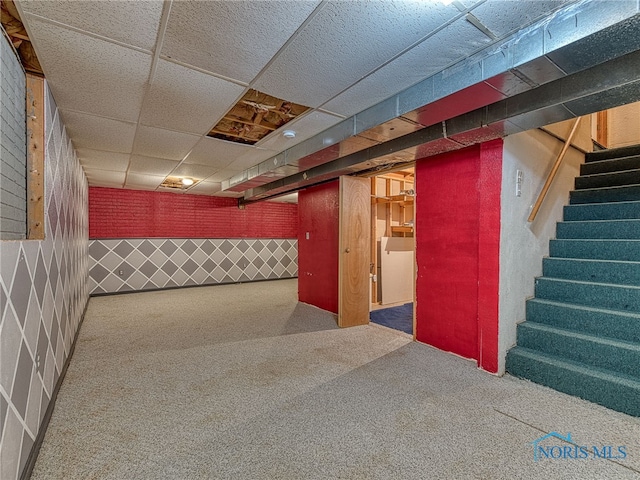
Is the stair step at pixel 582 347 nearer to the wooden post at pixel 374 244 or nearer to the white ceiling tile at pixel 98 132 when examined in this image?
the wooden post at pixel 374 244

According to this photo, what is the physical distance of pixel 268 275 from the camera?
7773 mm

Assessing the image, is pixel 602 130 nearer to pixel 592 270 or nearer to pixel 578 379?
pixel 592 270

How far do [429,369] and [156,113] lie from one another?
123 inches

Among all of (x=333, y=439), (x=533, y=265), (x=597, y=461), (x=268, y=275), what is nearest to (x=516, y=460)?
(x=597, y=461)

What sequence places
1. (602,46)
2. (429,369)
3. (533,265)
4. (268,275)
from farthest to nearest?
(268,275) < (533,265) < (429,369) < (602,46)

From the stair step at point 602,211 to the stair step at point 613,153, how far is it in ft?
3.22

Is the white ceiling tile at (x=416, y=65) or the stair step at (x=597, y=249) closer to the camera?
the white ceiling tile at (x=416, y=65)

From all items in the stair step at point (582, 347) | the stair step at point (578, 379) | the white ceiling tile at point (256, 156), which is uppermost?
the white ceiling tile at point (256, 156)

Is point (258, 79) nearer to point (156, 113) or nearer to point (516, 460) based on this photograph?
point (156, 113)

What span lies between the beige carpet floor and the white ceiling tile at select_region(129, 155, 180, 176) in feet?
7.28

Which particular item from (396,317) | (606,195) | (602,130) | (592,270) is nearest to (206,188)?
(396,317)

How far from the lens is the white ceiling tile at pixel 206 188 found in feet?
18.1

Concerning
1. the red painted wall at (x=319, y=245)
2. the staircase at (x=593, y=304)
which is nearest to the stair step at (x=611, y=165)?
the staircase at (x=593, y=304)

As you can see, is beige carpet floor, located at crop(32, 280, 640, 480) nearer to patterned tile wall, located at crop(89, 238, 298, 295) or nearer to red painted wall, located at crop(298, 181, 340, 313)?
red painted wall, located at crop(298, 181, 340, 313)
